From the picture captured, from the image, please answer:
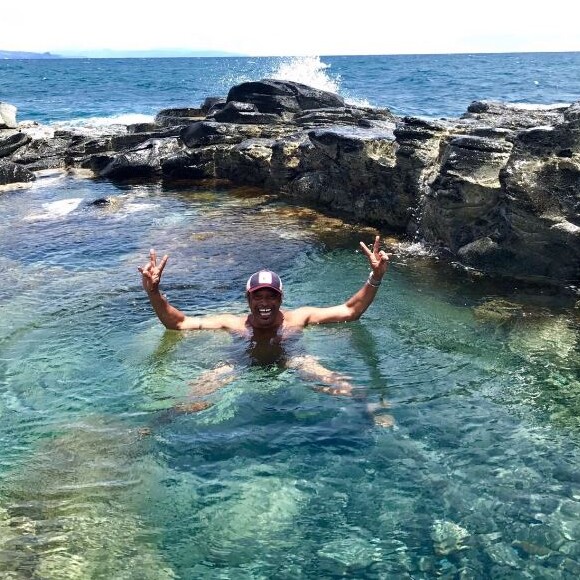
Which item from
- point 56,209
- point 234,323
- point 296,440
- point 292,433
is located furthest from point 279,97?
point 296,440

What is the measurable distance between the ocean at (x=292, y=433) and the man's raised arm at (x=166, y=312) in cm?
31

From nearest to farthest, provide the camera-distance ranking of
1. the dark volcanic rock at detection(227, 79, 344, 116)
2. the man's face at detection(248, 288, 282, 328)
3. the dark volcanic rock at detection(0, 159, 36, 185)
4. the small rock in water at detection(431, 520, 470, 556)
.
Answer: the small rock in water at detection(431, 520, 470, 556) → the man's face at detection(248, 288, 282, 328) → the dark volcanic rock at detection(0, 159, 36, 185) → the dark volcanic rock at detection(227, 79, 344, 116)

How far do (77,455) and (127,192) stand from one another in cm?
1432

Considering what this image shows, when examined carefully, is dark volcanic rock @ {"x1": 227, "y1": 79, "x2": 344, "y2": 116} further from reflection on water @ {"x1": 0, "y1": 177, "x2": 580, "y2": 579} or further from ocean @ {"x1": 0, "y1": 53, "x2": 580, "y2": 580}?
reflection on water @ {"x1": 0, "y1": 177, "x2": 580, "y2": 579}

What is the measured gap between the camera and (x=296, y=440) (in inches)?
244

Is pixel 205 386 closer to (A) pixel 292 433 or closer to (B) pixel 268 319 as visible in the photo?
(B) pixel 268 319

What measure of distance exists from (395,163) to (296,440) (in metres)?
9.35

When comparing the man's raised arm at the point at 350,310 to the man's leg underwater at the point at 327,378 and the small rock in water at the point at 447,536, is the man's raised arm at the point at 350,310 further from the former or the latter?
the small rock in water at the point at 447,536

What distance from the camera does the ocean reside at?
188 inches

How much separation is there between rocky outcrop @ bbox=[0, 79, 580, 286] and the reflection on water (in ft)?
3.57

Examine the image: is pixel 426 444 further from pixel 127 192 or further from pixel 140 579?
pixel 127 192

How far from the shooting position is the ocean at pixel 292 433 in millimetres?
4785

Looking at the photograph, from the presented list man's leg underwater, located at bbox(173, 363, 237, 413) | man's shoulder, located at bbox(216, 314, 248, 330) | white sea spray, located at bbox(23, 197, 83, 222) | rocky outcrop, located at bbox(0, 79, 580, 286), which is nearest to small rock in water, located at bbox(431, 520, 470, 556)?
man's leg underwater, located at bbox(173, 363, 237, 413)

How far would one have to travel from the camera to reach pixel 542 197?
10391mm
